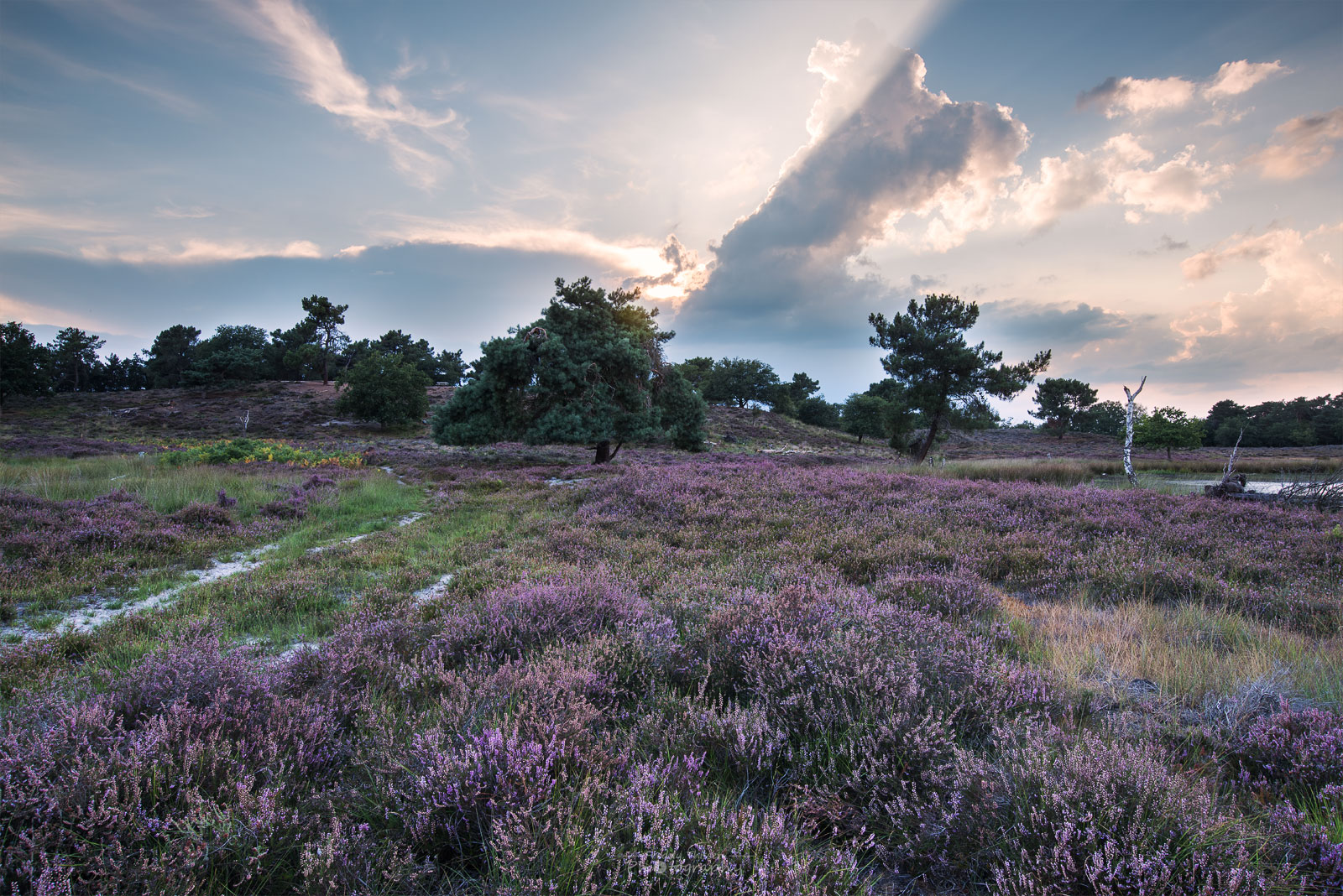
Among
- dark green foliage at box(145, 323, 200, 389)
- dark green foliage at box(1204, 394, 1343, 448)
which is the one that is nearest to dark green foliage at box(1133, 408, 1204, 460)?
dark green foliage at box(1204, 394, 1343, 448)

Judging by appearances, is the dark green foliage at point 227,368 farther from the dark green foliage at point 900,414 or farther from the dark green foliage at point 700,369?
the dark green foliage at point 900,414

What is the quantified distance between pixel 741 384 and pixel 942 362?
148ft

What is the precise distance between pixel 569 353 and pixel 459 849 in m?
19.9

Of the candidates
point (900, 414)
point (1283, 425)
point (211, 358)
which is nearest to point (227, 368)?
point (211, 358)

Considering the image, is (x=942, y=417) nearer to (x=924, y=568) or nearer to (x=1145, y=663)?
(x=924, y=568)

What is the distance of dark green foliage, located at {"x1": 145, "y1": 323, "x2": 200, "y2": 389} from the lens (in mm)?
73000

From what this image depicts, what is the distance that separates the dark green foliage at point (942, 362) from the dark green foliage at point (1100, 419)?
5536cm

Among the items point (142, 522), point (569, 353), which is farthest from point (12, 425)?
point (142, 522)

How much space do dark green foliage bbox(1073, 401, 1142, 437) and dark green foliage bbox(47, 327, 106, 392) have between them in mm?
130788

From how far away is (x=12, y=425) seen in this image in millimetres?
36250

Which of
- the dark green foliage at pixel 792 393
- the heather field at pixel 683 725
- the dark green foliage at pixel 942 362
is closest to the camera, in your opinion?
the heather field at pixel 683 725

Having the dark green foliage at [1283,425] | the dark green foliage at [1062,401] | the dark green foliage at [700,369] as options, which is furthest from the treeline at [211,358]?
the dark green foliage at [1283,425]

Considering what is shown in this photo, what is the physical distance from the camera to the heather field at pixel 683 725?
1.78 m

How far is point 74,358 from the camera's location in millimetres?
68938
